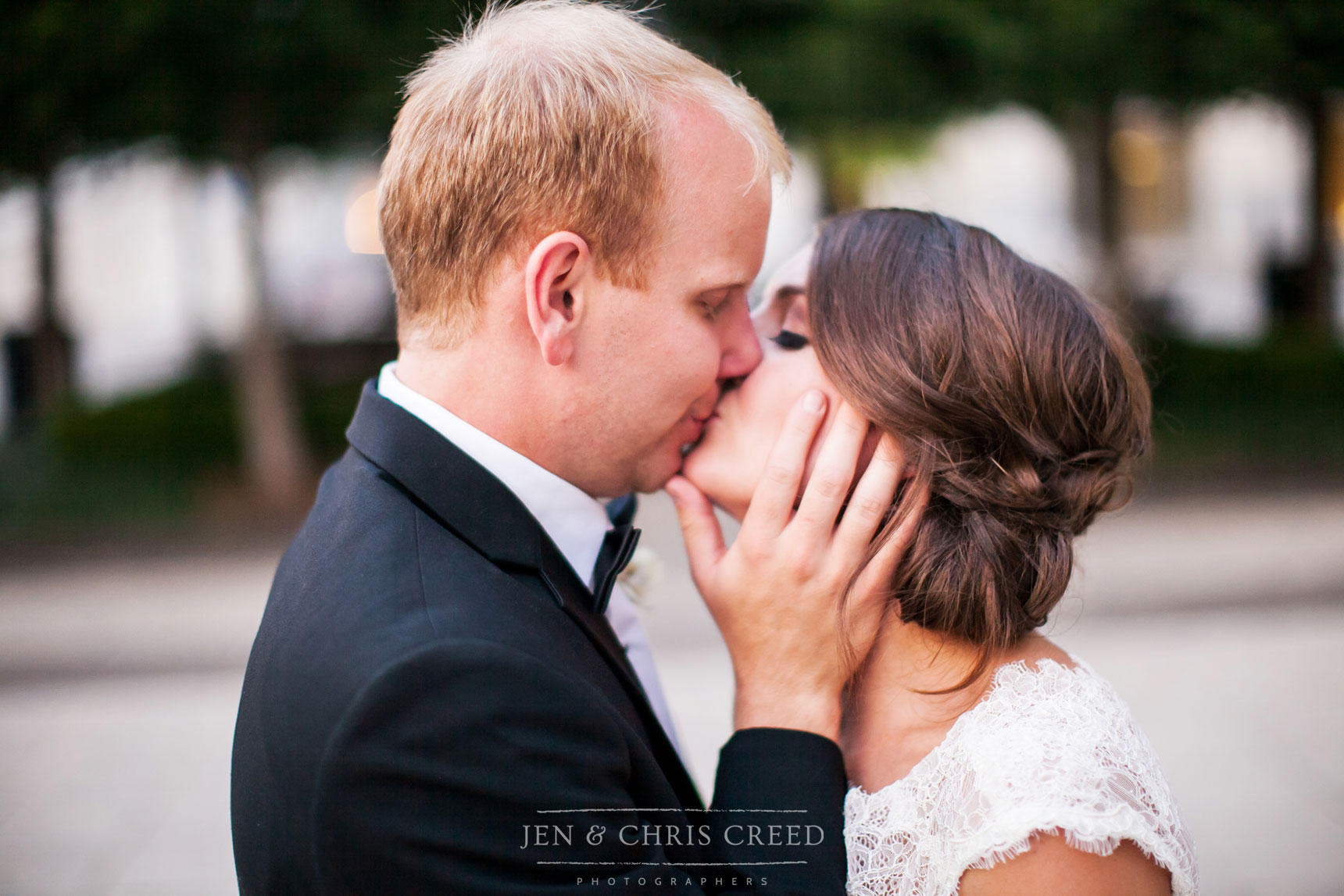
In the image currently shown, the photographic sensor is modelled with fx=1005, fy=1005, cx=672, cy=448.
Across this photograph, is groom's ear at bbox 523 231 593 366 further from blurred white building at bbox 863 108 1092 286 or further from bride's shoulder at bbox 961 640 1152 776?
blurred white building at bbox 863 108 1092 286

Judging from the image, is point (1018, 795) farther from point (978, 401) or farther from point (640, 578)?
point (640, 578)

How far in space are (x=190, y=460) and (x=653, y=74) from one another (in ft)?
34.4

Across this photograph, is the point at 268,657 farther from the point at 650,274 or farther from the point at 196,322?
the point at 196,322

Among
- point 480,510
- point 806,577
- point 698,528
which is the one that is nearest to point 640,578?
point 698,528

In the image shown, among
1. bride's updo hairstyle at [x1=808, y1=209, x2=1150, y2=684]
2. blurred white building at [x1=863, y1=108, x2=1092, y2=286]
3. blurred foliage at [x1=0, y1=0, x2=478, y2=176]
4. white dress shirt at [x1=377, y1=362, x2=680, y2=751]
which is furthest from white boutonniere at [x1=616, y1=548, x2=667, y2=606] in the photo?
blurred white building at [x1=863, y1=108, x2=1092, y2=286]

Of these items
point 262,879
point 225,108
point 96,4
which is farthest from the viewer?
point 225,108

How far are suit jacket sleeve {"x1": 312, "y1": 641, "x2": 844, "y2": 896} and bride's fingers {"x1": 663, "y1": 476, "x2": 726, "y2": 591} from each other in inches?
23.6

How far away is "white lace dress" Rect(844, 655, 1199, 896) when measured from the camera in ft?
5.08

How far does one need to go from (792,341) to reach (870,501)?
371 mm

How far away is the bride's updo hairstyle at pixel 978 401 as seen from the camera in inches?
71.0

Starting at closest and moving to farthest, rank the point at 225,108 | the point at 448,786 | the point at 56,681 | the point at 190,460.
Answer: the point at 448,786 < the point at 56,681 < the point at 225,108 < the point at 190,460

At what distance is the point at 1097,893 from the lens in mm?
1527

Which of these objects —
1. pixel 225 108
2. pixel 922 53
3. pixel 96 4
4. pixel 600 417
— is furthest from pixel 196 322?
pixel 600 417

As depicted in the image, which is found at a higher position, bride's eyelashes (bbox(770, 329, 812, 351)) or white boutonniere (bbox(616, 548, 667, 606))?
bride's eyelashes (bbox(770, 329, 812, 351))
